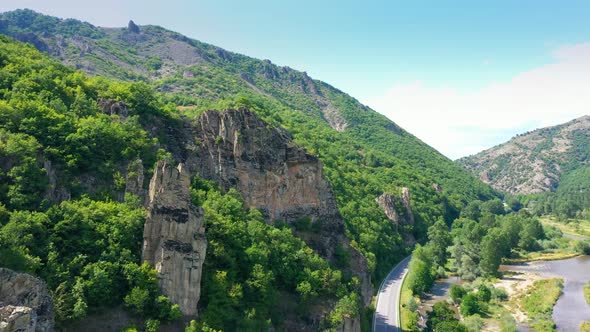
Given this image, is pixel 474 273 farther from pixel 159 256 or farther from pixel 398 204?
pixel 159 256

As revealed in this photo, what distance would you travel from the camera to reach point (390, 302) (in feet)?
227

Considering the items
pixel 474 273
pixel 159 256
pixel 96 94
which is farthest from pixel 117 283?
pixel 474 273

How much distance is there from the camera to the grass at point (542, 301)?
64.4m

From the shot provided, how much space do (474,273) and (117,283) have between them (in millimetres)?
81399

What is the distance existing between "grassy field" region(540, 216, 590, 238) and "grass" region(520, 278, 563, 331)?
6895cm

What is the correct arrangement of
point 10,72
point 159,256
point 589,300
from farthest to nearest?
point 589,300, point 10,72, point 159,256

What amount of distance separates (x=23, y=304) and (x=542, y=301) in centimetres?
8127

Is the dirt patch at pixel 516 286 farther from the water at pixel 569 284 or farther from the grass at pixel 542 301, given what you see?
the water at pixel 569 284

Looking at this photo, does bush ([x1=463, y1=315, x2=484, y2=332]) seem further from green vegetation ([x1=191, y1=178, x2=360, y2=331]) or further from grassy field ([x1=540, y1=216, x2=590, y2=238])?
grassy field ([x1=540, y1=216, x2=590, y2=238])

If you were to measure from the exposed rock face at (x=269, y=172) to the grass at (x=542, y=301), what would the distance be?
102 ft

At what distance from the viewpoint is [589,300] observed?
253ft

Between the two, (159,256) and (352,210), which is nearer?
(159,256)

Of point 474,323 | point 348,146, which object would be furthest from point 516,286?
point 348,146

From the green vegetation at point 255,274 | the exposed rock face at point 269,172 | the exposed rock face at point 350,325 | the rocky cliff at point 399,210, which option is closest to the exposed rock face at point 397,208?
the rocky cliff at point 399,210
